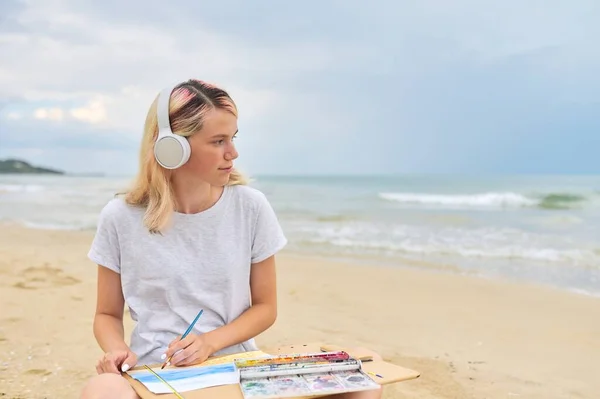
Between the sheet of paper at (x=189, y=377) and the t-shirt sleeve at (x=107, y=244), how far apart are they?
0.47m

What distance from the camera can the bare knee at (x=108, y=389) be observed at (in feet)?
5.77

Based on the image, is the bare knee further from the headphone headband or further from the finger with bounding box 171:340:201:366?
the headphone headband

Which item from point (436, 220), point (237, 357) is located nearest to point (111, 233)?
point (237, 357)

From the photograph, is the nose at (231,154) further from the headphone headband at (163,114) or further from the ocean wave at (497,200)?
the ocean wave at (497,200)

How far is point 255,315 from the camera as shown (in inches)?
92.4

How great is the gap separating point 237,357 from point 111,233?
25.9 inches

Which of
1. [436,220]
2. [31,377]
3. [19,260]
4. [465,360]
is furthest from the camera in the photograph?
[436,220]

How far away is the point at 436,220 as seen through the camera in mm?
15234

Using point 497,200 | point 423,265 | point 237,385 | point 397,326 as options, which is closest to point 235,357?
point 237,385

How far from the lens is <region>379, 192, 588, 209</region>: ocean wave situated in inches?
815

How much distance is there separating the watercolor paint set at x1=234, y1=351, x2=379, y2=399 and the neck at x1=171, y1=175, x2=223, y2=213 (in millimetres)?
642

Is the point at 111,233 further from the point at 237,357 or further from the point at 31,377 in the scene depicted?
the point at 31,377

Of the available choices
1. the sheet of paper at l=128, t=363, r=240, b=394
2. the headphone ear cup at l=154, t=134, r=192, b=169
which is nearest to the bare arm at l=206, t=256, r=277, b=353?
the sheet of paper at l=128, t=363, r=240, b=394

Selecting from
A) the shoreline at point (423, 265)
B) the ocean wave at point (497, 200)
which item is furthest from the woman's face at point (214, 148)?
the ocean wave at point (497, 200)
